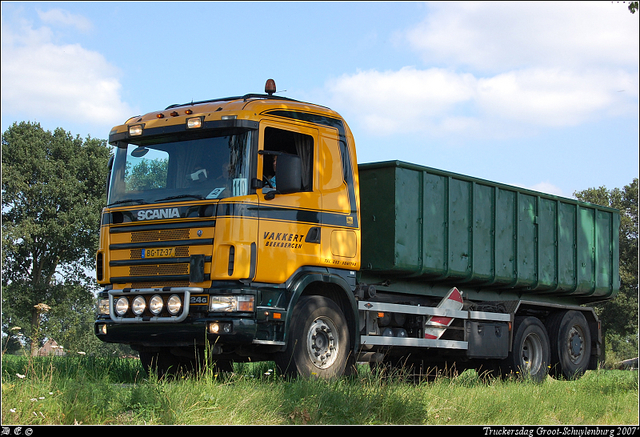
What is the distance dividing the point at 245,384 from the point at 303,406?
1048 millimetres

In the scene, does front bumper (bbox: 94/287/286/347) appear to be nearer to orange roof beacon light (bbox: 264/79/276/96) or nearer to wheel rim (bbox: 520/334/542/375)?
orange roof beacon light (bbox: 264/79/276/96)

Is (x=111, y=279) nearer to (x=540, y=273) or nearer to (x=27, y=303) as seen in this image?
(x=540, y=273)

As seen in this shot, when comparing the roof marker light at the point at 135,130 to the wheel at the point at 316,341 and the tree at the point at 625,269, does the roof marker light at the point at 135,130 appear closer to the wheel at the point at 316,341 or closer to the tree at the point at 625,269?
the wheel at the point at 316,341

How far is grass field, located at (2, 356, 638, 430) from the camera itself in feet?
21.2

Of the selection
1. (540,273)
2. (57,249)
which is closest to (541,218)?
(540,273)

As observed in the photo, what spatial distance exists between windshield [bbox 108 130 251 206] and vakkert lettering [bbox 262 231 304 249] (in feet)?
2.03

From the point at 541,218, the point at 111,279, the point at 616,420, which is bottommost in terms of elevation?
the point at 616,420

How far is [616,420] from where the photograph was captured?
26.9ft

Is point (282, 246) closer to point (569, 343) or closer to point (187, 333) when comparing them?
point (187, 333)

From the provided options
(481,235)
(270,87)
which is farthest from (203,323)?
(481,235)

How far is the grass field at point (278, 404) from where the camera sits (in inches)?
254

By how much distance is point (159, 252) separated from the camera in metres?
8.95

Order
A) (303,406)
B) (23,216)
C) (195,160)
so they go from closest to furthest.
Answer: (303,406)
(195,160)
(23,216)

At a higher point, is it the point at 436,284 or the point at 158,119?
the point at 158,119
